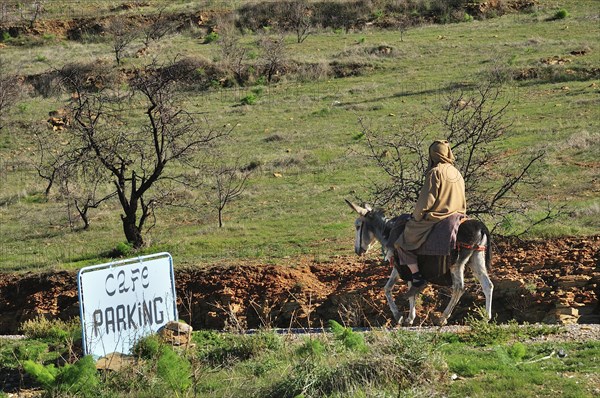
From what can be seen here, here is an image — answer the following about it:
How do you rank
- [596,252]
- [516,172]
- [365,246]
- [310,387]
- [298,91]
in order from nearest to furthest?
[310,387] < [365,246] < [596,252] < [516,172] < [298,91]

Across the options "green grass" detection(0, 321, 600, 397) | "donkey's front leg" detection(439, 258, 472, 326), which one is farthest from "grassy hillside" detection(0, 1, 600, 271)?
"green grass" detection(0, 321, 600, 397)

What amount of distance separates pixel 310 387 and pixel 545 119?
2558 centimetres

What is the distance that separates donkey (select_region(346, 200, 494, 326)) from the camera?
13.1 meters

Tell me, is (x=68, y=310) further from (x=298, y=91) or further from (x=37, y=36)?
(x=37, y=36)

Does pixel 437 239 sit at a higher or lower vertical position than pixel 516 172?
higher

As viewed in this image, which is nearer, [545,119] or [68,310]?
[68,310]

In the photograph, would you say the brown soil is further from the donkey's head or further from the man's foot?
the donkey's head

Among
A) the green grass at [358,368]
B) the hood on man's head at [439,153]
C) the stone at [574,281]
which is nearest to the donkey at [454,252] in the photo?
the hood on man's head at [439,153]

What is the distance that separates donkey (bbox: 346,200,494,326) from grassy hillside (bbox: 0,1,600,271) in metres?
6.27

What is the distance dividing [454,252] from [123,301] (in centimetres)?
430

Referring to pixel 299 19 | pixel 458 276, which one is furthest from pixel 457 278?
pixel 299 19

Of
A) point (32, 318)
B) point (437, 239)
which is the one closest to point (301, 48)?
point (32, 318)

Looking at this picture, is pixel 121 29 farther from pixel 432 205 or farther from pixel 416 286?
pixel 432 205

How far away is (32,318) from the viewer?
18.4 metres
